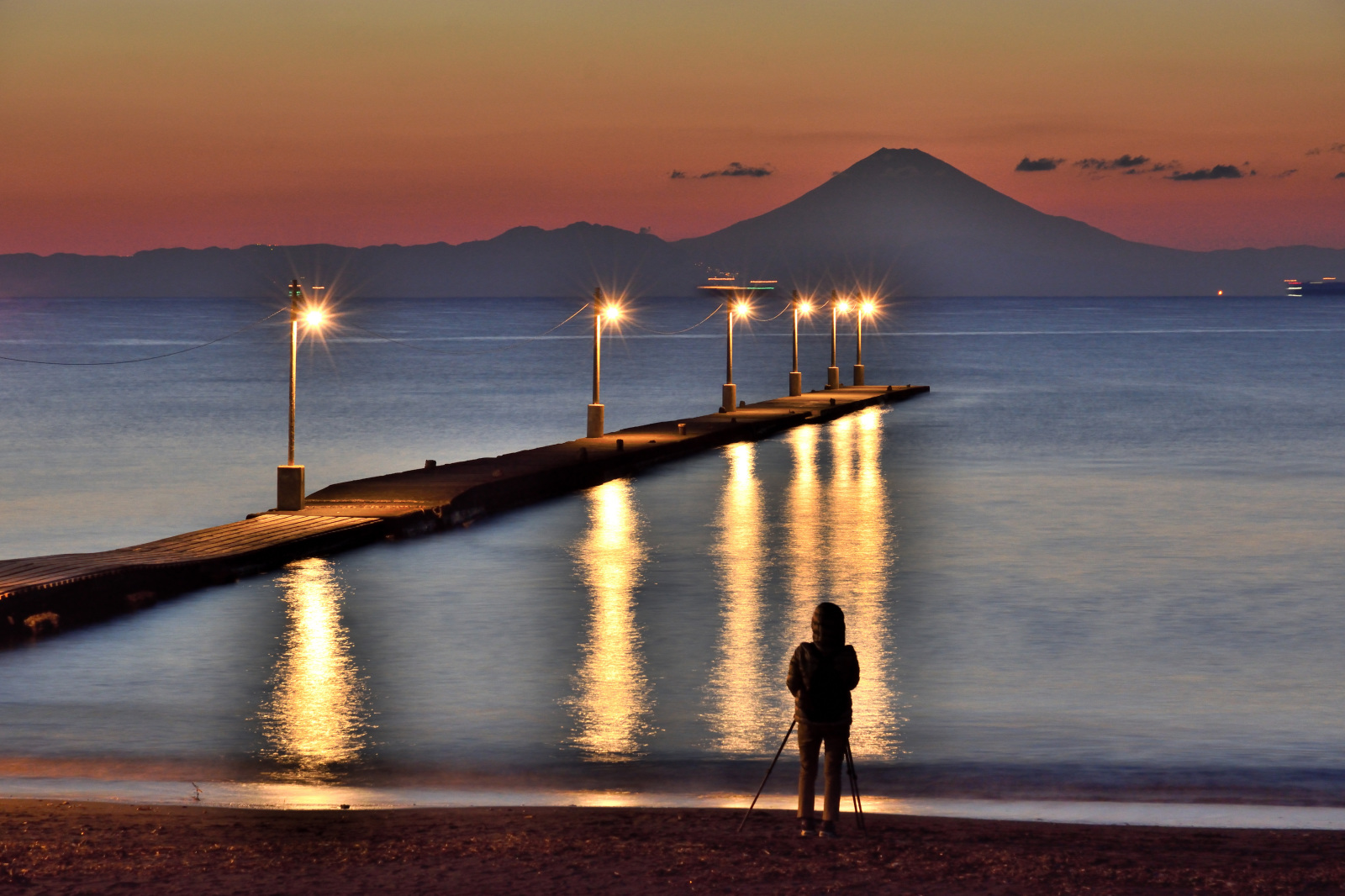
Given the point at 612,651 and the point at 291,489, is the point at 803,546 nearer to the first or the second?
the point at 291,489

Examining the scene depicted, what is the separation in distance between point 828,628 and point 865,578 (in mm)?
15620

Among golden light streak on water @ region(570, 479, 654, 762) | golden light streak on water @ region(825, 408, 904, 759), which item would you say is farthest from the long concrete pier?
golden light streak on water @ region(825, 408, 904, 759)

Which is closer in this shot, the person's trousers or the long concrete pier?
the person's trousers

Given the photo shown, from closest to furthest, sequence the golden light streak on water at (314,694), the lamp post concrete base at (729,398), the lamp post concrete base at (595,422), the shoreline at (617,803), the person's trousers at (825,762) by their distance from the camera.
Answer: the person's trousers at (825,762)
the shoreline at (617,803)
the golden light streak on water at (314,694)
the lamp post concrete base at (595,422)
the lamp post concrete base at (729,398)

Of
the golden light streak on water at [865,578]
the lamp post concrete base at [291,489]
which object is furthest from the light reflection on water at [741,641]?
the lamp post concrete base at [291,489]

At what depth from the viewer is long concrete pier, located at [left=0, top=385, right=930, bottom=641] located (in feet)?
70.5

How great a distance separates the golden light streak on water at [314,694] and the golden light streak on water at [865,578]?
4694mm

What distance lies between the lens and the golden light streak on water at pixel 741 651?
50.2ft

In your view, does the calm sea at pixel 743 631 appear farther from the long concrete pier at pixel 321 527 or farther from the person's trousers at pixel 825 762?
the person's trousers at pixel 825 762

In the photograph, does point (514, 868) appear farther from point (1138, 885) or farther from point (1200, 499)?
point (1200, 499)

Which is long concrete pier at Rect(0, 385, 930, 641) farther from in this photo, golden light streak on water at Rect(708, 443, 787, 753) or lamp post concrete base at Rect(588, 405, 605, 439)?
golden light streak on water at Rect(708, 443, 787, 753)

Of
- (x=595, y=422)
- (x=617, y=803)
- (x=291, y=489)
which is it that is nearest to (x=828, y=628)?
(x=617, y=803)

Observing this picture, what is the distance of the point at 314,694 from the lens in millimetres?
16656

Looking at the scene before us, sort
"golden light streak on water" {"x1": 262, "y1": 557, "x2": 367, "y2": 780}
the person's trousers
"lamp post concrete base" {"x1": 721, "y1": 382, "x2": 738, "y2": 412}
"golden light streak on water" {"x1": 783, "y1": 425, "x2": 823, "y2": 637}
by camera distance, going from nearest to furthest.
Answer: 1. the person's trousers
2. "golden light streak on water" {"x1": 262, "y1": 557, "x2": 367, "y2": 780}
3. "golden light streak on water" {"x1": 783, "y1": 425, "x2": 823, "y2": 637}
4. "lamp post concrete base" {"x1": 721, "y1": 382, "x2": 738, "y2": 412}
